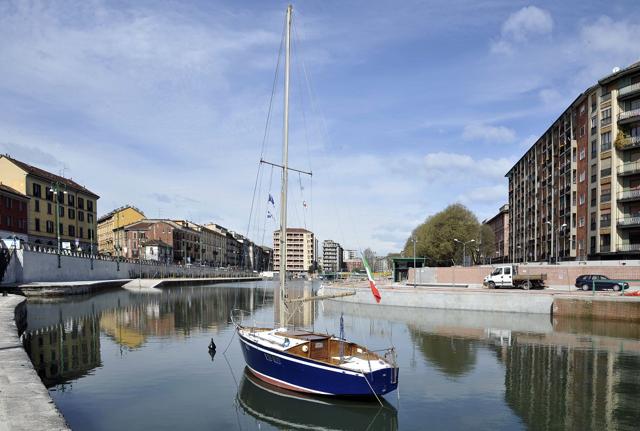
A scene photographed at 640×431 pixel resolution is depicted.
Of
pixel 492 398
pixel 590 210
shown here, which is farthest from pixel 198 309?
pixel 590 210

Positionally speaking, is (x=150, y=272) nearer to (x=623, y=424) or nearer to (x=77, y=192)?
(x=77, y=192)

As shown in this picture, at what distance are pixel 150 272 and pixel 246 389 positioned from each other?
4838 inches

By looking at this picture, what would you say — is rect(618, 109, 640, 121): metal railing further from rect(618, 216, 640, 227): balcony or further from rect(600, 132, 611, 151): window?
rect(618, 216, 640, 227): balcony

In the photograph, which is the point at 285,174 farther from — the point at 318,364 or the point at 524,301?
the point at 524,301

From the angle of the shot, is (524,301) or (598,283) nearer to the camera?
(524,301)

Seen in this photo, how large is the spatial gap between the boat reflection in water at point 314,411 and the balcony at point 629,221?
61769 millimetres

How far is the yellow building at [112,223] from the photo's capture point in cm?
17288

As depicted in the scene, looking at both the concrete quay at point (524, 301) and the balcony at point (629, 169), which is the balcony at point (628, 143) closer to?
the balcony at point (629, 169)

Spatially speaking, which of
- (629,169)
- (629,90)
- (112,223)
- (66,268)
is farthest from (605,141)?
(112,223)

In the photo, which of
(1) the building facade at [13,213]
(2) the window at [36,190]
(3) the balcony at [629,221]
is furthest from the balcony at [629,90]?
(2) the window at [36,190]

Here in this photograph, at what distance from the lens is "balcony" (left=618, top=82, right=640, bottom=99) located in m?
68.8

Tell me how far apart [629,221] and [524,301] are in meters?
27.4

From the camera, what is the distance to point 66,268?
3428 inches

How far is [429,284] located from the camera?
80188 mm
